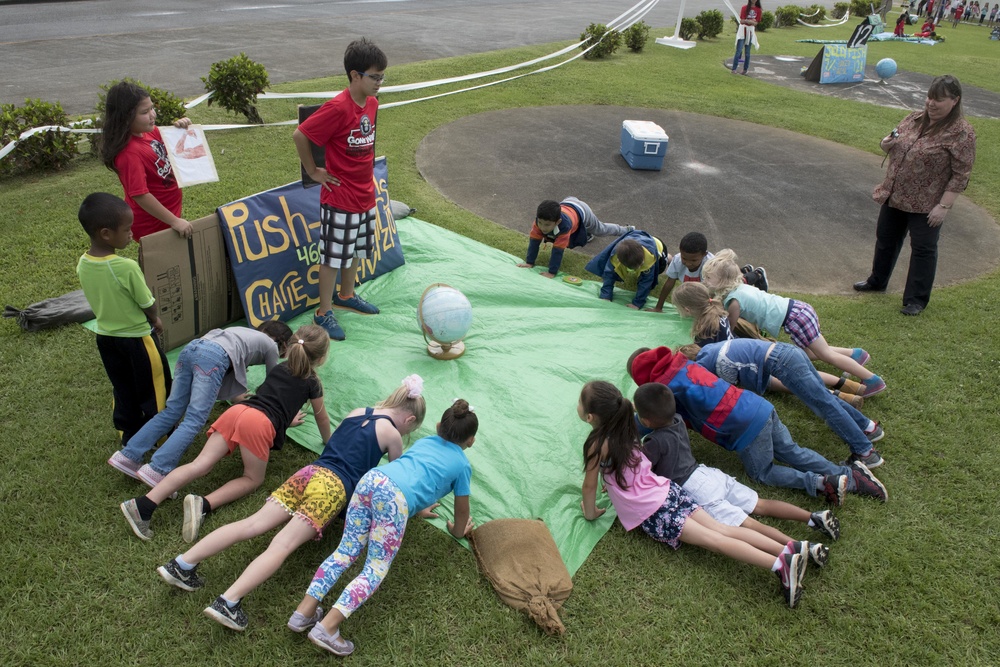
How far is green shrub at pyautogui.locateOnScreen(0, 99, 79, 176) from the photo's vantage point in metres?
8.17

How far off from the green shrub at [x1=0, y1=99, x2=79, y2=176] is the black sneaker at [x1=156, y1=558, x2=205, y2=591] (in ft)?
22.6

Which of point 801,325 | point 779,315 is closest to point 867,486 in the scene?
point 801,325

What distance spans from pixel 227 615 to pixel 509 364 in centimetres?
279

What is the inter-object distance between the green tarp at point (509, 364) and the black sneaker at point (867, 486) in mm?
1590

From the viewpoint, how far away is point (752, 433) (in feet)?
14.2

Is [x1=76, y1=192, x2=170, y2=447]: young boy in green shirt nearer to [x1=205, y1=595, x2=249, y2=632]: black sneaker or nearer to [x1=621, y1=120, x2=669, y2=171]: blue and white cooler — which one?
[x1=205, y1=595, x2=249, y2=632]: black sneaker

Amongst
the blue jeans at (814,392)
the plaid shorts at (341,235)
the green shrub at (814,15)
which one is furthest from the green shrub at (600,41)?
the green shrub at (814,15)

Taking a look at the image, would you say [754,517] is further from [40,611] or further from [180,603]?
[40,611]

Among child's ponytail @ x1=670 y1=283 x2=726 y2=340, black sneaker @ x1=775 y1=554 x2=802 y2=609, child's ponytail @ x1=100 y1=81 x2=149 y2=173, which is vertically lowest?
black sneaker @ x1=775 y1=554 x2=802 y2=609

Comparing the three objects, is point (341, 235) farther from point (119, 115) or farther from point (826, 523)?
point (826, 523)

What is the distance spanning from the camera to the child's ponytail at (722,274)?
5.48 meters

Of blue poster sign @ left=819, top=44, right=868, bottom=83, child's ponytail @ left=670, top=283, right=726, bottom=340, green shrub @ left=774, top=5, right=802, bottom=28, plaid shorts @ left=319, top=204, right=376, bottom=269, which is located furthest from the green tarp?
green shrub @ left=774, top=5, right=802, bottom=28

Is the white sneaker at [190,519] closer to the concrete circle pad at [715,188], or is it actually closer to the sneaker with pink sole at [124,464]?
the sneaker with pink sole at [124,464]

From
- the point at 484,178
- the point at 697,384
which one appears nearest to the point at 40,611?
the point at 697,384
